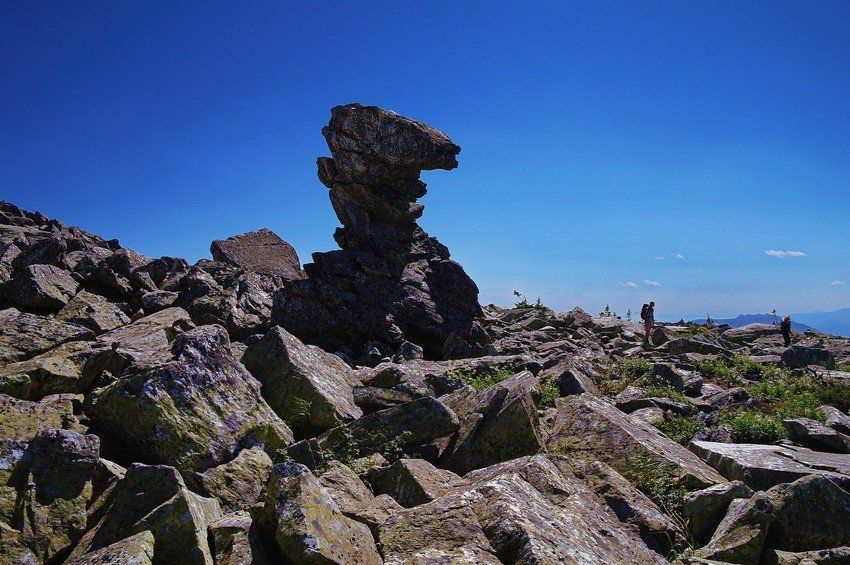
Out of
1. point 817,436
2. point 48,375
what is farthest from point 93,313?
point 817,436

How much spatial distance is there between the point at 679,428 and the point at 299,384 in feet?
33.1

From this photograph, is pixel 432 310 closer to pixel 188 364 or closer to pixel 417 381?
pixel 417 381

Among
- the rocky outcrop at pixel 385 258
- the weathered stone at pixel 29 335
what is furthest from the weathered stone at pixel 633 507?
the rocky outcrop at pixel 385 258

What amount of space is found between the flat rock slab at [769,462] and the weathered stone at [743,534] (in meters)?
2.50

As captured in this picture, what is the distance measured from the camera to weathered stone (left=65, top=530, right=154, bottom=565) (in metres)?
6.12

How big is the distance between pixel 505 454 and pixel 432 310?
777 inches

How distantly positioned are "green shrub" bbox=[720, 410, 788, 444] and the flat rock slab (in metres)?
0.70

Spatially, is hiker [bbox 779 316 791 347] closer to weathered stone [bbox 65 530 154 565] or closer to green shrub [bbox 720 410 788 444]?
green shrub [bbox 720 410 788 444]

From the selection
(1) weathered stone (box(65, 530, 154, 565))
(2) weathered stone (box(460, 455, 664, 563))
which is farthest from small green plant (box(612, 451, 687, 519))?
(1) weathered stone (box(65, 530, 154, 565))

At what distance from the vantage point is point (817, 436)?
13156 mm

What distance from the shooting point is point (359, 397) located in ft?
43.1

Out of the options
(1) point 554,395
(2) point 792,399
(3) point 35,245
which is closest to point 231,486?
(1) point 554,395

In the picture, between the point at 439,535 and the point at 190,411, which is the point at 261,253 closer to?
the point at 190,411

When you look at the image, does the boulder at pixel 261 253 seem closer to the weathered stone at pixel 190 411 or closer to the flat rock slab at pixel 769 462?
the weathered stone at pixel 190 411
